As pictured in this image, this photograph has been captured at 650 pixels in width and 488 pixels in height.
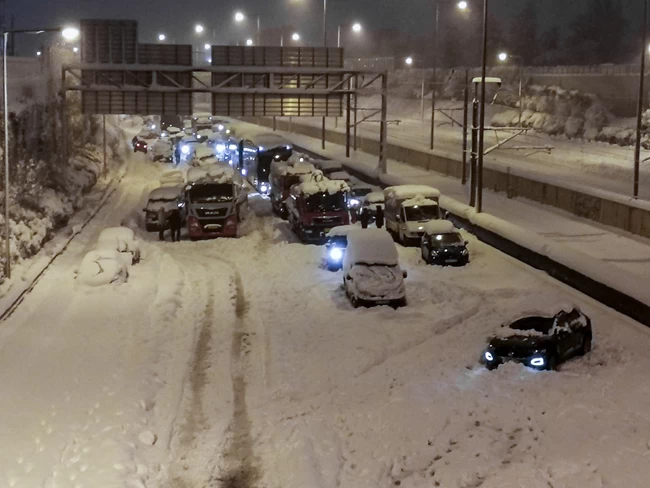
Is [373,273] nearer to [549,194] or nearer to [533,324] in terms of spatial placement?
[533,324]

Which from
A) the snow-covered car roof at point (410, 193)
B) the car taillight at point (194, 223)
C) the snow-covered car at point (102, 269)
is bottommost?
the snow-covered car at point (102, 269)

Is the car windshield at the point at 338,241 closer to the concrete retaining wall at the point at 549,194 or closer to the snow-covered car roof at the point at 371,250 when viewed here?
the snow-covered car roof at the point at 371,250

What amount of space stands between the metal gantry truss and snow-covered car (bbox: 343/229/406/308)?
20.2 metres

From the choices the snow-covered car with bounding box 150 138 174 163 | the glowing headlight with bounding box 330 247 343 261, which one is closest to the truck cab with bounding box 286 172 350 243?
the glowing headlight with bounding box 330 247 343 261

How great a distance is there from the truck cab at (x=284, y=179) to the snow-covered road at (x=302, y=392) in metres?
13.2

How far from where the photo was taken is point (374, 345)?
20344 mm

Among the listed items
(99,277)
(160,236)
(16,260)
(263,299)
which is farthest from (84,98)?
(263,299)

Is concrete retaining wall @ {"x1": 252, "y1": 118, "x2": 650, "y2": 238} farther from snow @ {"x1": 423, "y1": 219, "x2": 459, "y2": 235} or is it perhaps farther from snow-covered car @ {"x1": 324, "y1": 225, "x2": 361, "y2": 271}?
snow-covered car @ {"x1": 324, "y1": 225, "x2": 361, "y2": 271}

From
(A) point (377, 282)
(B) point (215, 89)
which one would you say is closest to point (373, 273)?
(A) point (377, 282)

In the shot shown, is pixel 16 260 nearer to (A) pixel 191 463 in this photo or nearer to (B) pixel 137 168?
(A) pixel 191 463

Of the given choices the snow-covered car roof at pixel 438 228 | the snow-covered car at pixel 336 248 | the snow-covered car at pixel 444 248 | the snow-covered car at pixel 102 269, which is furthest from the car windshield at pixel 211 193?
the snow-covered car at pixel 444 248

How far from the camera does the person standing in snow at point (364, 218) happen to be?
1437 inches

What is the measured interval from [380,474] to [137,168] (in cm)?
5400

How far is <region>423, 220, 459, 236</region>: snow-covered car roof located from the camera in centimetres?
3031
